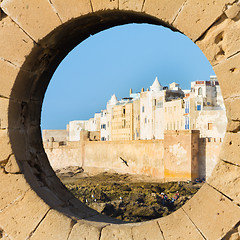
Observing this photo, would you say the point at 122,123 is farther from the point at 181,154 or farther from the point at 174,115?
the point at 181,154

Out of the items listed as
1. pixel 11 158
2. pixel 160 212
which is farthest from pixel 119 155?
pixel 11 158

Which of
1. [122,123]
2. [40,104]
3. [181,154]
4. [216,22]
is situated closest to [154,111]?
[122,123]

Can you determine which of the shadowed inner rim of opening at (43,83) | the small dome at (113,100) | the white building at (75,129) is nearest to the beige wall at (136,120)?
the small dome at (113,100)

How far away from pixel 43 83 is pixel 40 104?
24cm

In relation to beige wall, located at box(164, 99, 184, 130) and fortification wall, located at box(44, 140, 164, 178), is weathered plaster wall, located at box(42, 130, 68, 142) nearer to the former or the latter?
fortification wall, located at box(44, 140, 164, 178)

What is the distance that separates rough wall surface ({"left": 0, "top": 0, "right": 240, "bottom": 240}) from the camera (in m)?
2.67

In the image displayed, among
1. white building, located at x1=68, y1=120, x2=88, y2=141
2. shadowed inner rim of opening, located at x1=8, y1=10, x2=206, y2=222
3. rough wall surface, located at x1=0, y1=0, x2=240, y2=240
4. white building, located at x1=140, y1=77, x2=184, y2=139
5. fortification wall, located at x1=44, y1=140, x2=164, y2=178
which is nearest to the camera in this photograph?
rough wall surface, located at x1=0, y1=0, x2=240, y2=240

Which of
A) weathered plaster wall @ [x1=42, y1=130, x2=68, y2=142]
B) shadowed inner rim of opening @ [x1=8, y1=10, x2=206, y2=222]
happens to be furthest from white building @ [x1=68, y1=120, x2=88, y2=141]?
shadowed inner rim of opening @ [x1=8, y1=10, x2=206, y2=222]

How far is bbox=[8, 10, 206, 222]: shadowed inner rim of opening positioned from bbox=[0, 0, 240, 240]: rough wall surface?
0.01 m

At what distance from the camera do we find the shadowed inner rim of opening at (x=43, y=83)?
3.32 m

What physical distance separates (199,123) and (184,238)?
34181 millimetres

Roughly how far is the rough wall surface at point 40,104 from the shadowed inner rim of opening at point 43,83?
11 millimetres

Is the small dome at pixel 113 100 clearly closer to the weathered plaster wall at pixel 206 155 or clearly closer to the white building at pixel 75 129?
Result: the white building at pixel 75 129

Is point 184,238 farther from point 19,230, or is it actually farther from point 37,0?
point 37,0
